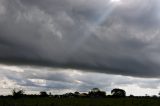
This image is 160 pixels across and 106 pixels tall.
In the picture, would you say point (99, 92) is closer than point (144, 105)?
No

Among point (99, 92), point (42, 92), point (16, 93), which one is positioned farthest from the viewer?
point (99, 92)

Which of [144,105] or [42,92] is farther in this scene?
[42,92]

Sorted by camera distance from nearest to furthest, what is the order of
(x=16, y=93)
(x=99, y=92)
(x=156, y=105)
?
(x=156, y=105)
(x=16, y=93)
(x=99, y=92)

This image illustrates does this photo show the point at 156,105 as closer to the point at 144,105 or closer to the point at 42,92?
the point at 144,105

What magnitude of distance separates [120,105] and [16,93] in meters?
49.7

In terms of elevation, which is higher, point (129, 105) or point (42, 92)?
point (42, 92)

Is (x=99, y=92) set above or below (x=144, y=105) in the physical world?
above

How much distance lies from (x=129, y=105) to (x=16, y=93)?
167 ft

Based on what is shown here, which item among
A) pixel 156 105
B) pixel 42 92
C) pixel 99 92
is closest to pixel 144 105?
pixel 156 105

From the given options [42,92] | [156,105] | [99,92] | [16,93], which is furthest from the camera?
[99,92]

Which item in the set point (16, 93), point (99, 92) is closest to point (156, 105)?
point (16, 93)

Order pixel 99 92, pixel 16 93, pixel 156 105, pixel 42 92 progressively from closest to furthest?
pixel 156 105, pixel 16 93, pixel 42 92, pixel 99 92

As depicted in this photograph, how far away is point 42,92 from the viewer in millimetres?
177250

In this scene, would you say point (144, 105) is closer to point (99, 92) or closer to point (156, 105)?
point (156, 105)
